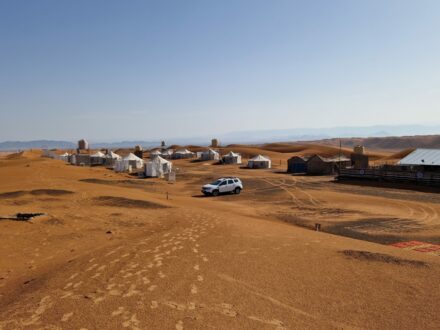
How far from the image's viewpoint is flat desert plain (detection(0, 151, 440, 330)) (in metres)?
7.55

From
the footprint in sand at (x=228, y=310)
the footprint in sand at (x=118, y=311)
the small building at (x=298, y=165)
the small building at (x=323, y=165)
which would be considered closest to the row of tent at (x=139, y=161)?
the small building at (x=298, y=165)

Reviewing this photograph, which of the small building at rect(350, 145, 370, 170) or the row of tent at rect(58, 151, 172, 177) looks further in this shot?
the small building at rect(350, 145, 370, 170)

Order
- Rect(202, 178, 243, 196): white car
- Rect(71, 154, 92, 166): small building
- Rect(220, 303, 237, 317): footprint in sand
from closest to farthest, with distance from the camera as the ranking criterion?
Rect(220, 303, 237, 317): footprint in sand
Rect(202, 178, 243, 196): white car
Rect(71, 154, 92, 166): small building

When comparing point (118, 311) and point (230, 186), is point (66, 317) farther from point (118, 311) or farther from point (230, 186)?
point (230, 186)

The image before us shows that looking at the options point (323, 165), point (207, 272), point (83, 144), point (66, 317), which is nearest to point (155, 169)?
Answer: point (323, 165)

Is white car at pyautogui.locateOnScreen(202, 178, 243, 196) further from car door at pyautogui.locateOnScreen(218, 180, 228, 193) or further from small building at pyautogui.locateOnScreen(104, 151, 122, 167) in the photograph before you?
small building at pyautogui.locateOnScreen(104, 151, 122, 167)

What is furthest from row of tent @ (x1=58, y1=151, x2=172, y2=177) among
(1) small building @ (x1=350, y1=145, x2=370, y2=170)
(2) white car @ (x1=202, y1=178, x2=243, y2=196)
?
(1) small building @ (x1=350, y1=145, x2=370, y2=170)

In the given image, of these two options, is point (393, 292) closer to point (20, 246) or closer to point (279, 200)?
point (20, 246)

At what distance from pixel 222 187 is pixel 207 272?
75.2 ft

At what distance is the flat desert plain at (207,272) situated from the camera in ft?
24.8

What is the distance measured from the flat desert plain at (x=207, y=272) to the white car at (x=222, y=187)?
11.1 metres

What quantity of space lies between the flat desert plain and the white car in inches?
437

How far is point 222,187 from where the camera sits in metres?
33.1

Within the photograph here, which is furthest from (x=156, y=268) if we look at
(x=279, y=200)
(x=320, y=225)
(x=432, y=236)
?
(x=279, y=200)
